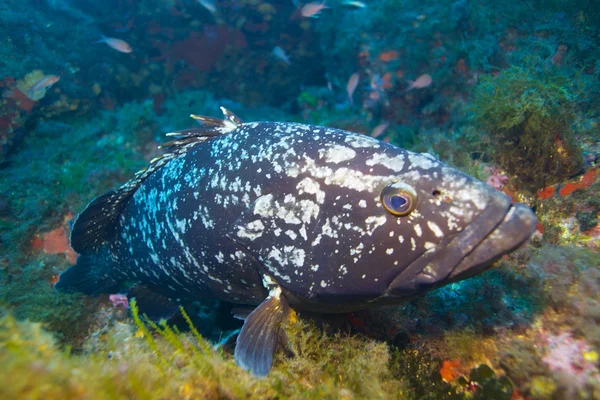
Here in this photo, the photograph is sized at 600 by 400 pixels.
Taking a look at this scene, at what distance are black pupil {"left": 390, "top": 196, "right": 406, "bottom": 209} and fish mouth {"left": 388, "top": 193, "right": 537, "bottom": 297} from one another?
15.0 inches

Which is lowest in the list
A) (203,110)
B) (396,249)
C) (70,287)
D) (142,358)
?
(203,110)

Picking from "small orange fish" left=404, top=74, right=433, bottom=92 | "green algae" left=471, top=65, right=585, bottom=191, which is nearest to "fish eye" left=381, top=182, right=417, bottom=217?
"green algae" left=471, top=65, right=585, bottom=191

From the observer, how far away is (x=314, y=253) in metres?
2.65

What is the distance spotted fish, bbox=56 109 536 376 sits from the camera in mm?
2174

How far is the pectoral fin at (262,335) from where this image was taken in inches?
95.4

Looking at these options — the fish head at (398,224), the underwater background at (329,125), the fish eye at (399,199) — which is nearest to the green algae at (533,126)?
the underwater background at (329,125)

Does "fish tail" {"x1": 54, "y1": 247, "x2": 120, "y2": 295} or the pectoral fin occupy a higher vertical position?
the pectoral fin

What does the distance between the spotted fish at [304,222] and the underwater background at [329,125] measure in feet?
1.83

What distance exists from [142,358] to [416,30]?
1099cm

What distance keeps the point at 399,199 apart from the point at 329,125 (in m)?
6.12

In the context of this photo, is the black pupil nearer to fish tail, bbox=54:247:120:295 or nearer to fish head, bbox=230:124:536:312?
fish head, bbox=230:124:536:312

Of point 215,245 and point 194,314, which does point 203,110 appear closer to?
point 194,314

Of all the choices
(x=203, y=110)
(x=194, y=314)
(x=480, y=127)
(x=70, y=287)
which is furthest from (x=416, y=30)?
(x=70, y=287)

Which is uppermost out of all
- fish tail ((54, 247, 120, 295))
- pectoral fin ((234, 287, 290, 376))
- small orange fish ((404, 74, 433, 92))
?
pectoral fin ((234, 287, 290, 376))
